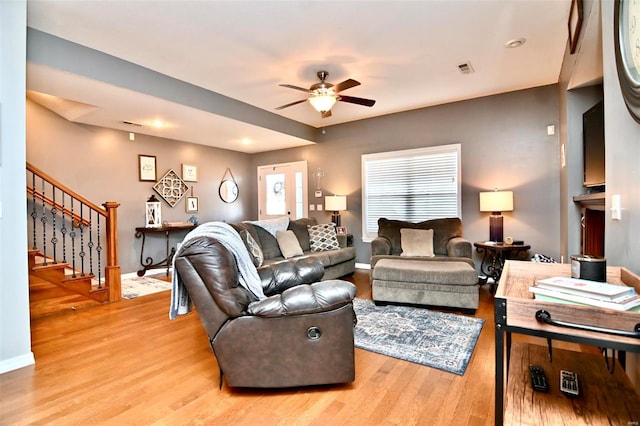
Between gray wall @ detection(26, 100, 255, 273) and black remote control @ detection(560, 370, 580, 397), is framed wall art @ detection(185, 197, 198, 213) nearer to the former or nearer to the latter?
gray wall @ detection(26, 100, 255, 273)

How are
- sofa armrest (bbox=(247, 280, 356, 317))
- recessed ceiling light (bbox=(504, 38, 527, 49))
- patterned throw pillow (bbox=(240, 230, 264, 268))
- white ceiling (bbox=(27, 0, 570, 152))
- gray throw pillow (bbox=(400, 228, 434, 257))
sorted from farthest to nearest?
gray throw pillow (bbox=(400, 228, 434, 257)) → patterned throw pillow (bbox=(240, 230, 264, 268)) → recessed ceiling light (bbox=(504, 38, 527, 49)) → white ceiling (bbox=(27, 0, 570, 152)) → sofa armrest (bbox=(247, 280, 356, 317))

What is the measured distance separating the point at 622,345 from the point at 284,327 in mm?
1476

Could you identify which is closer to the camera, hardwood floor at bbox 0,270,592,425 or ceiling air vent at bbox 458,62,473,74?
hardwood floor at bbox 0,270,592,425

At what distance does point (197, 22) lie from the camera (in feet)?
8.61

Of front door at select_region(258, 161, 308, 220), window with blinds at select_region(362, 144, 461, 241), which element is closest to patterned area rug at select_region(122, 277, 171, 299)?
front door at select_region(258, 161, 308, 220)

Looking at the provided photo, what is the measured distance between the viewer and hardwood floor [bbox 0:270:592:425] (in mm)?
1722

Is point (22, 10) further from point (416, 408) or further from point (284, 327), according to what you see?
point (416, 408)

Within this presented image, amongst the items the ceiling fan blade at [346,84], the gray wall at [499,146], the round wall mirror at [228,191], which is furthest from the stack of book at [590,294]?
the round wall mirror at [228,191]

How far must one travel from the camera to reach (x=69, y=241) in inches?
183

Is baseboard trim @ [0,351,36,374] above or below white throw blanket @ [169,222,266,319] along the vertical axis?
below

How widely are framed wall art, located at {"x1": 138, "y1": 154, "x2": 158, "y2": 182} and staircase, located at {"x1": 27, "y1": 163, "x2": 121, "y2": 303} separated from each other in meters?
0.97

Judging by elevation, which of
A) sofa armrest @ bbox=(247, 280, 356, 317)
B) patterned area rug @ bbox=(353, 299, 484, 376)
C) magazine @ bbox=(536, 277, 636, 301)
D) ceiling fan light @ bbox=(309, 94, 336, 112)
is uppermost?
ceiling fan light @ bbox=(309, 94, 336, 112)

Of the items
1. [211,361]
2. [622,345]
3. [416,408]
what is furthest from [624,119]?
[211,361]

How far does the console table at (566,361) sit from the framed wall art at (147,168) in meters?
5.64
